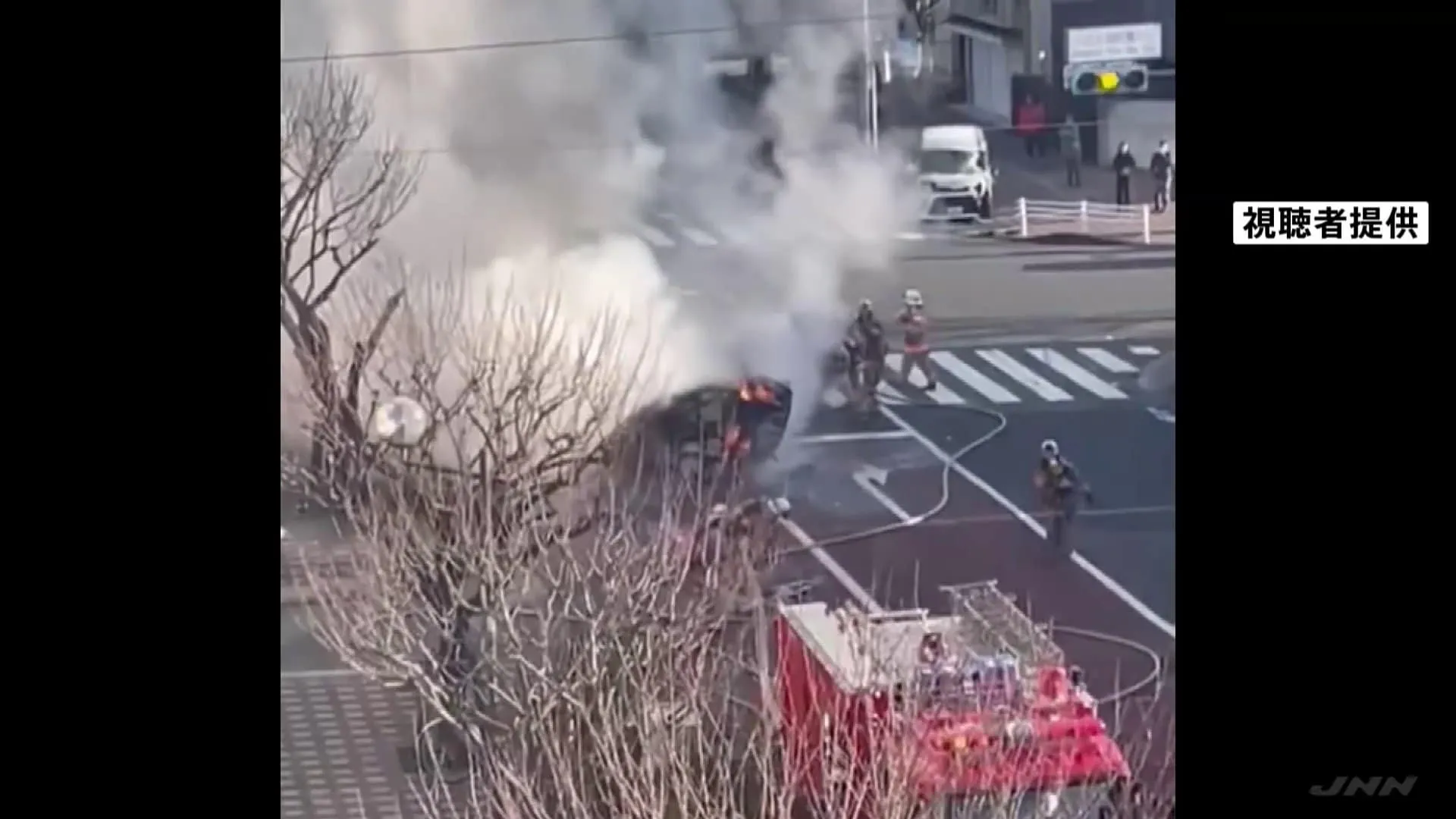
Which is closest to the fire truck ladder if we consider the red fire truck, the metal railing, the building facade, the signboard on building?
the red fire truck

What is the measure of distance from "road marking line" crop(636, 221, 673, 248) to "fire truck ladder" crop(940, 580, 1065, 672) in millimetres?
933

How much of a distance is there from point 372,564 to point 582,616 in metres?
0.46

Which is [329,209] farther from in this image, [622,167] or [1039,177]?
[1039,177]

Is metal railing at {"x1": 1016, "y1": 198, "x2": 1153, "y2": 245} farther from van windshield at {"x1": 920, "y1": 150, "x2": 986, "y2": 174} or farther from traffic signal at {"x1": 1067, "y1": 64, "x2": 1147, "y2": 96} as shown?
traffic signal at {"x1": 1067, "y1": 64, "x2": 1147, "y2": 96}

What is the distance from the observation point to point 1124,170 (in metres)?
5.36

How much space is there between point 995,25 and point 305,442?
5.56ft

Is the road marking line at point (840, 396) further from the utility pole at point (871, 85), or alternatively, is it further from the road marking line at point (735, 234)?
the utility pole at point (871, 85)

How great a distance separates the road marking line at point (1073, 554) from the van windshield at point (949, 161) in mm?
517

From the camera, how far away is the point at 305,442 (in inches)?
211

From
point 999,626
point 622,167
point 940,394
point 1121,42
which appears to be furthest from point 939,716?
point 1121,42
